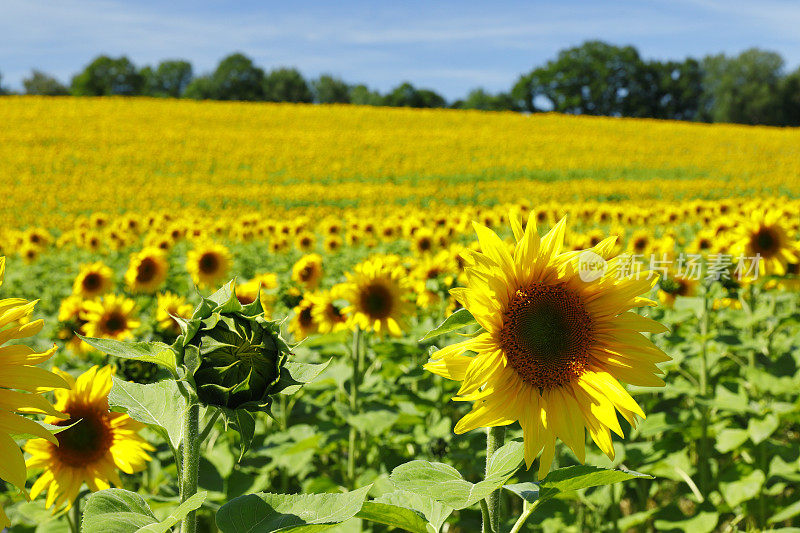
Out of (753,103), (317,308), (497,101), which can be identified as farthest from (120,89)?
(317,308)

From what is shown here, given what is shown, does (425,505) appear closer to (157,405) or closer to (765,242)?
(157,405)

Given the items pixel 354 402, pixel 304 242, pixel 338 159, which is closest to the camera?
pixel 354 402

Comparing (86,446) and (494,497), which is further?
(86,446)

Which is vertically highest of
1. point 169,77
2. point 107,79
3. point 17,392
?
point 169,77

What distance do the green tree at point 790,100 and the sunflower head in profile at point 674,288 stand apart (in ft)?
243

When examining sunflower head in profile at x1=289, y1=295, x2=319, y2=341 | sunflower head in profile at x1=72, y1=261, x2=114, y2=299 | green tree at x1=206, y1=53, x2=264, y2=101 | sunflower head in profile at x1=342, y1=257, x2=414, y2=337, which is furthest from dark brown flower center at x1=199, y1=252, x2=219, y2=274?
green tree at x1=206, y1=53, x2=264, y2=101

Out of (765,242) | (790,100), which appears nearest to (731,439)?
(765,242)

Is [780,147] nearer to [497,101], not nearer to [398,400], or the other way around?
[398,400]

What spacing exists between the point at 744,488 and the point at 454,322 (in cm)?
276

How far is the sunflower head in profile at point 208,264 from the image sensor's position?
16.5 feet

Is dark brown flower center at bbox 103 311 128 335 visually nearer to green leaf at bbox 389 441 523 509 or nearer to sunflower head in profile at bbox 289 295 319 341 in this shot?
sunflower head in profile at bbox 289 295 319 341

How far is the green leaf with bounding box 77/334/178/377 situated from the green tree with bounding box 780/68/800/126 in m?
78.2

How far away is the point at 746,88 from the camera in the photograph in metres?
66.9

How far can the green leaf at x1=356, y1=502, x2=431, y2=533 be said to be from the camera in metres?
1.25
